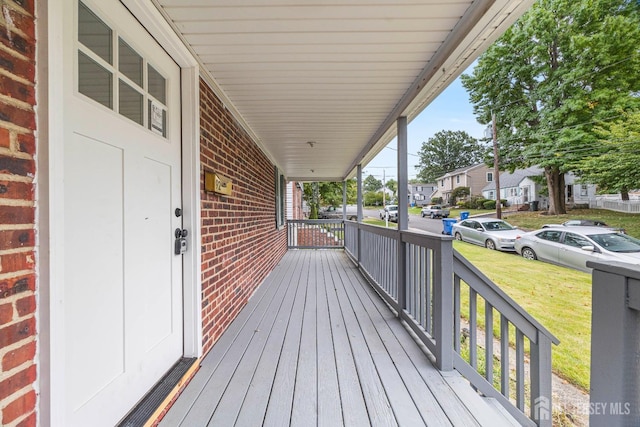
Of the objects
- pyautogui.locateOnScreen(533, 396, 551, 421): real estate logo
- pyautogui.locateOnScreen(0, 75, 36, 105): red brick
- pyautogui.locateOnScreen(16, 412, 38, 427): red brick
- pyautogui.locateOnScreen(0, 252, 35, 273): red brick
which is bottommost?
pyautogui.locateOnScreen(533, 396, 551, 421): real estate logo

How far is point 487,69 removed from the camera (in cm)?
1611

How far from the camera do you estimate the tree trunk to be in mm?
14938

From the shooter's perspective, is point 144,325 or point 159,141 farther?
point 159,141

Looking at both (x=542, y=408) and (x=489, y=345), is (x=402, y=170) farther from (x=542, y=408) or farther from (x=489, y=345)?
(x=542, y=408)

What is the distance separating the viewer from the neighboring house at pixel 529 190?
58.1 feet

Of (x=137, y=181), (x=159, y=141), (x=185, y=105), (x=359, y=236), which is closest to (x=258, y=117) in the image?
(x=185, y=105)

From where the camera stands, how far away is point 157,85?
1.68 meters

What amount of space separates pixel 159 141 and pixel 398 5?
160cm

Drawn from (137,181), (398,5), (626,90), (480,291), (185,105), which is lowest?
(480,291)

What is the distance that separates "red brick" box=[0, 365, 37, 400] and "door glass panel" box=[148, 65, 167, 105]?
1446 mm

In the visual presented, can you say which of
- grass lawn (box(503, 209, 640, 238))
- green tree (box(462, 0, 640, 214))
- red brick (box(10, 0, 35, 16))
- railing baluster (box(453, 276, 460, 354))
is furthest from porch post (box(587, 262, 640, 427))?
green tree (box(462, 0, 640, 214))

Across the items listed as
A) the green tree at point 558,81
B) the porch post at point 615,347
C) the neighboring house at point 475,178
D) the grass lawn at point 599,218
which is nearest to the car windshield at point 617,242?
the grass lawn at point 599,218

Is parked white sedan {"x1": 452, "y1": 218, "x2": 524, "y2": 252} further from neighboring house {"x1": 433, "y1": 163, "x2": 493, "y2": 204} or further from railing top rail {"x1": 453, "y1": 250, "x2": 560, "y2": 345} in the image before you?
neighboring house {"x1": 433, "y1": 163, "x2": 493, "y2": 204}

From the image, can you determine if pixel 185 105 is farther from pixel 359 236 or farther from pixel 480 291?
pixel 359 236
